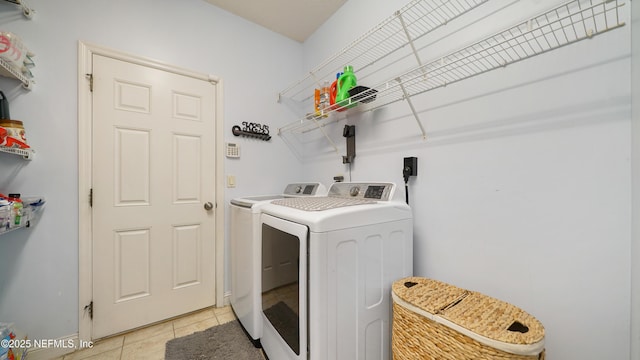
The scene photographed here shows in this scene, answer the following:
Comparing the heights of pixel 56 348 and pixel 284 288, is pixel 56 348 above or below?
below

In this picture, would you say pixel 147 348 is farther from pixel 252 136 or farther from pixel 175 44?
pixel 175 44

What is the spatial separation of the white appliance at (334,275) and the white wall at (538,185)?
309mm

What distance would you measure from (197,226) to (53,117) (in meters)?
1.19

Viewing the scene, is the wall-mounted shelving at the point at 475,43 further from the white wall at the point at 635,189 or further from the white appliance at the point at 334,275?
the white appliance at the point at 334,275

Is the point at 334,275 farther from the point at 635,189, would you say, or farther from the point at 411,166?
the point at 635,189

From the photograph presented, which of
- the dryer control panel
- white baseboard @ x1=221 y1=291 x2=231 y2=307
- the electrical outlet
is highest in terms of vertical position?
the electrical outlet

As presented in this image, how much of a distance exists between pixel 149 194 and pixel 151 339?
107cm

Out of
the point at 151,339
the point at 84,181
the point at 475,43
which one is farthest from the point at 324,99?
the point at 151,339

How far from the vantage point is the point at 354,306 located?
40.8 inches

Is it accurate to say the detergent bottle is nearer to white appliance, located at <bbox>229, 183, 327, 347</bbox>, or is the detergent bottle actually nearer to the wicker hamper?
white appliance, located at <bbox>229, 183, 327, 347</bbox>

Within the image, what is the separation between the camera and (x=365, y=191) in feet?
4.96

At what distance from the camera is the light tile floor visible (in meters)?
1.45

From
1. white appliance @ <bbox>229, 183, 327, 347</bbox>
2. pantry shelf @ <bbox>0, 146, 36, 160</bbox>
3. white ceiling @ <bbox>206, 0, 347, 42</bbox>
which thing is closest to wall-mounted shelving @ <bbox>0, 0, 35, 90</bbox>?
pantry shelf @ <bbox>0, 146, 36, 160</bbox>

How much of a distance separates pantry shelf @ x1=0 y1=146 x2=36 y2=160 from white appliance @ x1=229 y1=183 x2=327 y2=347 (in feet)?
4.06
